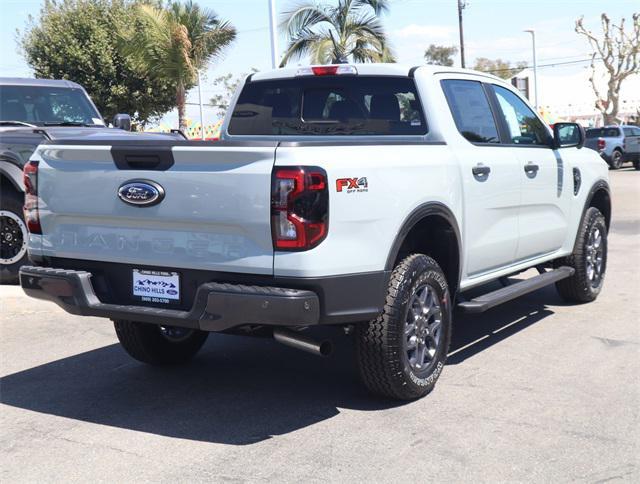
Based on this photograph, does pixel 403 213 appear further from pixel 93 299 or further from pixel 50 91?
pixel 50 91

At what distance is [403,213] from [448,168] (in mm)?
689

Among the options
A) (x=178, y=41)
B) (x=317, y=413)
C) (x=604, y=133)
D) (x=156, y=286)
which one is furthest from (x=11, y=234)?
(x=604, y=133)

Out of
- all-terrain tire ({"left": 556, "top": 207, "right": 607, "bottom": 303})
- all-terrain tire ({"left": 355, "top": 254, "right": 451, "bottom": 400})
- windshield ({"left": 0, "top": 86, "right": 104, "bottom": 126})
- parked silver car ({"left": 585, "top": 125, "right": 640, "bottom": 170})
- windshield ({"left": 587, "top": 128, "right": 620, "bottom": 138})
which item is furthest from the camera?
windshield ({"left": 587, "top": 128, "right": 620, "bottom": 138})

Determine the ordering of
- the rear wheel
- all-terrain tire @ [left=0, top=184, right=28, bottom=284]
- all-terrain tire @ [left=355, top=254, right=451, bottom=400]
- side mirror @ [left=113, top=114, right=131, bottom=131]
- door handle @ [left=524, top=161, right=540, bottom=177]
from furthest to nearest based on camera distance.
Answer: the rear wheel, side mirror @ [left=113, top=114, right=131, bottom=131], all-terrain tire @ [left=0, top=184, right=28, bottom=284], door handle @ [left=524, top=161, right=540, bottom=177], all-terrain tire @ [left=355, top=254, right=451, bottom=400]

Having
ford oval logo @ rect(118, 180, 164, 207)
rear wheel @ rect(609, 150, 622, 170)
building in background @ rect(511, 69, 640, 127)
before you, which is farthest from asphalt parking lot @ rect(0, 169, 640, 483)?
building in background @ rect(511, 69, 640, 127)

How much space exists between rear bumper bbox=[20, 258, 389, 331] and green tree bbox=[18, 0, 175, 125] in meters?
25.5

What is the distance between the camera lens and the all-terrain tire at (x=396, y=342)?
4457 millimetres

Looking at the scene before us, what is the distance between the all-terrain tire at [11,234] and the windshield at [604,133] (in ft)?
82.3

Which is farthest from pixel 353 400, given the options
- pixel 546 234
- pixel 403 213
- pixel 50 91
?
pixel 50 91

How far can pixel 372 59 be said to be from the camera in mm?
20766

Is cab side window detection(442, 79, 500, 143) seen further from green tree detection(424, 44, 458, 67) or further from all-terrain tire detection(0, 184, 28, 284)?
green tree detection(424, 44, 458, 67)

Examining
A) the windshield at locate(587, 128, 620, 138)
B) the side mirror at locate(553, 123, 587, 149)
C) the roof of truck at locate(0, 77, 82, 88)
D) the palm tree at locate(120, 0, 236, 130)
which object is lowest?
the side mirror at locate(553, 123, 587, 149)

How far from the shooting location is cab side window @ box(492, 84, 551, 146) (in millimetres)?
6215

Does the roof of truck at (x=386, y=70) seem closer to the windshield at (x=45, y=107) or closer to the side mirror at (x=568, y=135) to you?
the side mirror at (x=568, y=135)
